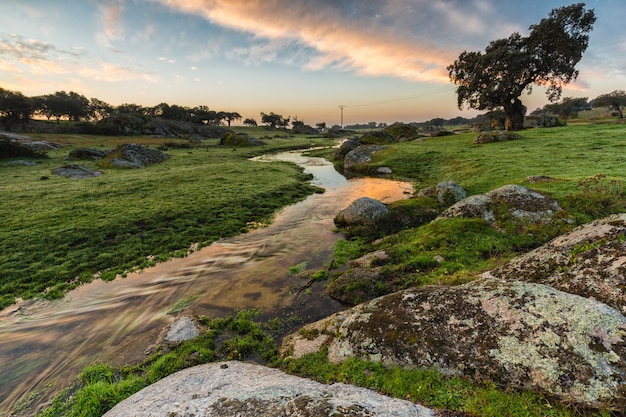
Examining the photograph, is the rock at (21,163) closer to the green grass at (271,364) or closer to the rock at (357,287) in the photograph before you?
the green grass at (271,364)

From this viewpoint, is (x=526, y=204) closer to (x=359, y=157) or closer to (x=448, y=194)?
(x=448, y=194)

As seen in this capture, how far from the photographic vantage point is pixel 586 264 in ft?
22.2

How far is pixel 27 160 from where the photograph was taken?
4288 centimetres

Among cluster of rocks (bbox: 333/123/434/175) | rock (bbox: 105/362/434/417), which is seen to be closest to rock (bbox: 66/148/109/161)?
cluster of rocks (bbox: 333/123/434/175)

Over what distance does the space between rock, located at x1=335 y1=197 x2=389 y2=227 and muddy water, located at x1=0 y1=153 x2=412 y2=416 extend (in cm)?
152

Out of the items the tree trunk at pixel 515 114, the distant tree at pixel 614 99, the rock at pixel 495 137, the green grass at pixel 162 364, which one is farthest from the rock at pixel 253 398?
the distant tree at pixel 614 99

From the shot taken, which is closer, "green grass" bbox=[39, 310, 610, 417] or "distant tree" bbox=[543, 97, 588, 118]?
"green grass" bbox=[39, 310, 610, 417]

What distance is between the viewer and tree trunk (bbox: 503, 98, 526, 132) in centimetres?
5897

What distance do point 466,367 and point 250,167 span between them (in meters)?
40.5

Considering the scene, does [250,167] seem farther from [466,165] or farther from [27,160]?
[27,160]

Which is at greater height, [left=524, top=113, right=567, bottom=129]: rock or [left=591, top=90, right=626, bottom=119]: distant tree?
[left=591, top=90, right=626, bottom=119]: distant tree

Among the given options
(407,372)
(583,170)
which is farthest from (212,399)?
(583,170)

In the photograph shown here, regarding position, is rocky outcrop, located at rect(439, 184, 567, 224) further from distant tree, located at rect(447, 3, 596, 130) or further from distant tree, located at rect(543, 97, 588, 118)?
distant tree, located at rect(543, 97, 588, 118)

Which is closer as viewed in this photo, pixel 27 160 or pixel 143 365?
pixel 143 365
